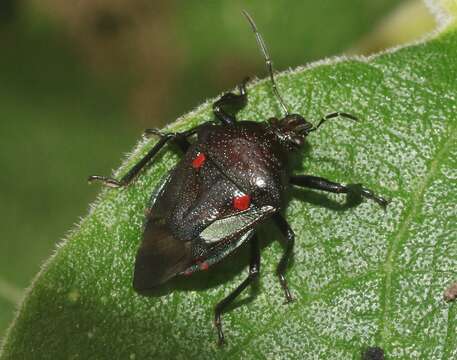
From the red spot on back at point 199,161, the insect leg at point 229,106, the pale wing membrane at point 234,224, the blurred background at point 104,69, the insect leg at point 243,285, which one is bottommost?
the insect leg at point 243,285

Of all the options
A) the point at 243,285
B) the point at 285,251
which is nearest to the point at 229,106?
the point at 285,251

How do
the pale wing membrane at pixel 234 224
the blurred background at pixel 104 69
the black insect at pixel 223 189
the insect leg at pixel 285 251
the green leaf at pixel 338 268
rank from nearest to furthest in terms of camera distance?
the green leaf at pixel 338 268, the insect leg at pixel 285 251, the black insect at pixel 223 189, the pale wing membrane at pixel 234 224, the blurred background at pixel 104 69

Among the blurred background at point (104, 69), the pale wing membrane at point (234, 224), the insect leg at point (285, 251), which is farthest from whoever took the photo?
the blurred background at point (104, 69)

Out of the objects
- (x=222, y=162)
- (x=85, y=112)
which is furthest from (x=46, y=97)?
(x=222, y=162)

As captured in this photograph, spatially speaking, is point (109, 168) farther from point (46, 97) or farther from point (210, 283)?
point (210, 283)

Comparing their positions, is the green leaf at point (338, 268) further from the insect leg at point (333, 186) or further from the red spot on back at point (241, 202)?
the red spot on back at point (241, 202)

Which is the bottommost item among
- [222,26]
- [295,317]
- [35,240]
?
[295,317]

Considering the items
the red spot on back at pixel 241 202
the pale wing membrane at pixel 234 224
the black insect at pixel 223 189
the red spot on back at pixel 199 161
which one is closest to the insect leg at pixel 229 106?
the black insect at pixel 223 189

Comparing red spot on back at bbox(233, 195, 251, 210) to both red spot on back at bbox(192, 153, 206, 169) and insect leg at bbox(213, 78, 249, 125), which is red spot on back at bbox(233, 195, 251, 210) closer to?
red spot on back at bbox(192, 153, 206, 169)
